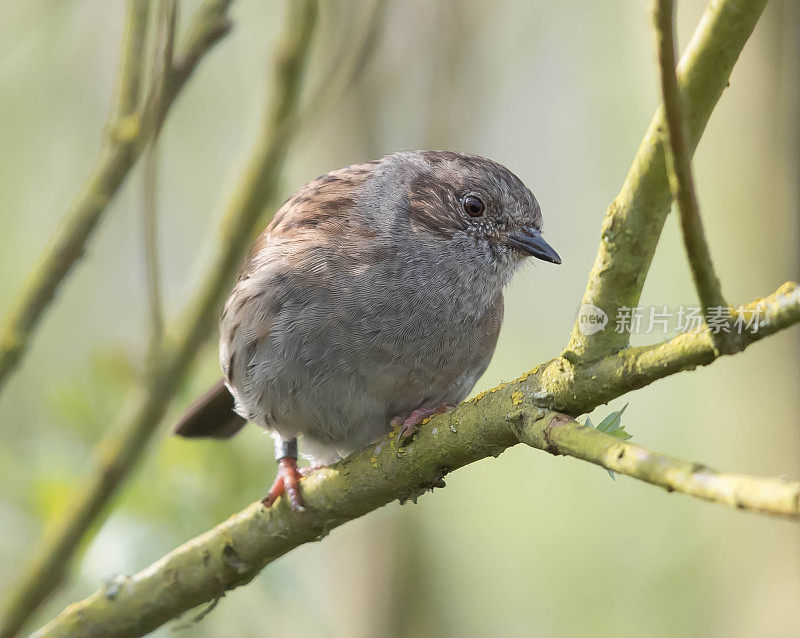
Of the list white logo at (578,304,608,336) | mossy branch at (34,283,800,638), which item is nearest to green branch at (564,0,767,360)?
white logo at (578,304,608,336)

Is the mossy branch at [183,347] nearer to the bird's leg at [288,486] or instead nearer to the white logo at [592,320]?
the bird's leg at [288,486]

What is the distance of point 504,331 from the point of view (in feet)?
22.2

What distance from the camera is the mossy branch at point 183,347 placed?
128 inches

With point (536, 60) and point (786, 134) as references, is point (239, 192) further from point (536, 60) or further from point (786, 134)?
point (536, 60)

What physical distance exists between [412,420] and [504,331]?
363cm

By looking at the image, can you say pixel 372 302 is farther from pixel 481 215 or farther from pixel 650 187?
pixel 650 187

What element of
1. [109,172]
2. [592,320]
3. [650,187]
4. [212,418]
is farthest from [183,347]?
[650,187]

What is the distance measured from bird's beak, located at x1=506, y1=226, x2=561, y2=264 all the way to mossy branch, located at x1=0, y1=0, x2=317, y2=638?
3.09 ft

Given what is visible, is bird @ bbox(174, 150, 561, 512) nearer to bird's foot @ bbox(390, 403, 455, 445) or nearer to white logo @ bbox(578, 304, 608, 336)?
bird's foot @ bbox(390, 403, 455, 445)

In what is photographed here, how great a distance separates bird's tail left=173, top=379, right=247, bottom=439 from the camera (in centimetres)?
428

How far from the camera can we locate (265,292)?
11.9ft

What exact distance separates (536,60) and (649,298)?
171 centimetres

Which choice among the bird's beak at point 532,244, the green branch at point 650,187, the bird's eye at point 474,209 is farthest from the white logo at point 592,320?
the bird's eye at point 474,209

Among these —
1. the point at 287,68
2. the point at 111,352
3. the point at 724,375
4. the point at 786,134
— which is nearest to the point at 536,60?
the point at 786,134
